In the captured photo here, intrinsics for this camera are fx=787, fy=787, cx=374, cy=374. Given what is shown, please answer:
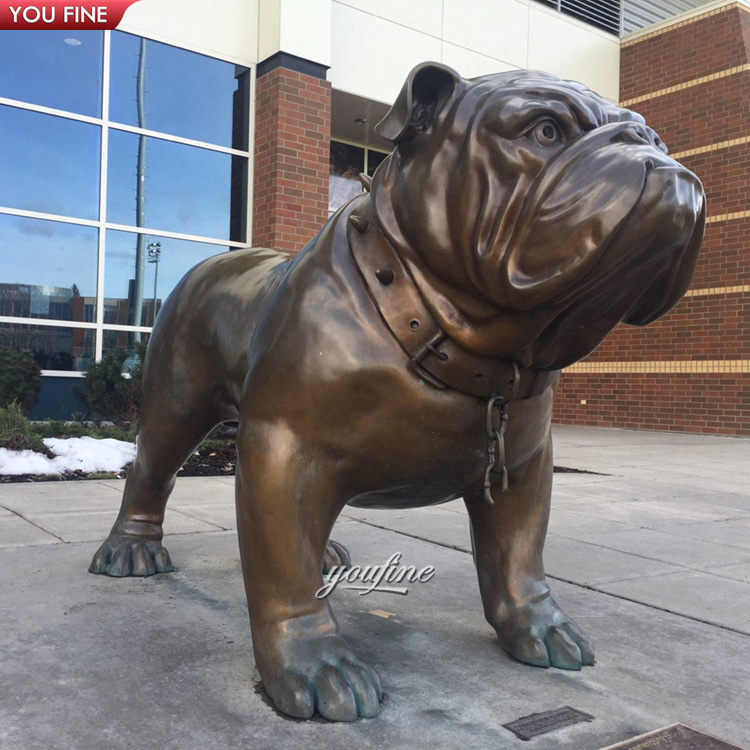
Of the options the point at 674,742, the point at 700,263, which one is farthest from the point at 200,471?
the point at 700,263

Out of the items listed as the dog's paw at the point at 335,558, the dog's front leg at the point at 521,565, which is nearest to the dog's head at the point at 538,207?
the dog's front leg at the point at 521,565

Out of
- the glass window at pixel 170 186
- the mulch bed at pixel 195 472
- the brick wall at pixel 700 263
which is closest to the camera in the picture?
the mulch bed at pixel 195 472

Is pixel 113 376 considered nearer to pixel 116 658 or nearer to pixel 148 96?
pixel 148 96

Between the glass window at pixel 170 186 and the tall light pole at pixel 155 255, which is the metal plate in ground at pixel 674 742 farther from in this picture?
the glass window at pixel 170 186

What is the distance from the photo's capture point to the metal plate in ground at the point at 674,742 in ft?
5.68

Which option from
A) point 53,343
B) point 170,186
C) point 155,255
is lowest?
point 53,343

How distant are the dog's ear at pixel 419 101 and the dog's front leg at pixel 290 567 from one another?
78 centimetres

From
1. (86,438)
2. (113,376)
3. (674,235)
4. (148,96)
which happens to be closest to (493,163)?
(674,235)

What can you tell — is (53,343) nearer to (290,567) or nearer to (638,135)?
(290,567)

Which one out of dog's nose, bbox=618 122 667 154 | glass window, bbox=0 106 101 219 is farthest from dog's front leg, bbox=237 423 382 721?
glass window, bbox=0 106 101 219

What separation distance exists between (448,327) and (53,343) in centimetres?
895

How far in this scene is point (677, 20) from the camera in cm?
1454

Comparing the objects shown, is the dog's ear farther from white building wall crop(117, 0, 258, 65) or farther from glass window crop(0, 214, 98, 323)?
white building wall crop(117, 0, 258, 65)

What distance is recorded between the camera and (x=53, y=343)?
9812 mm
